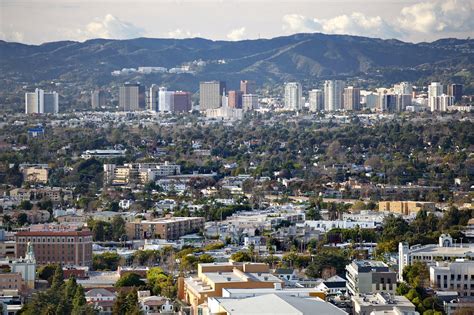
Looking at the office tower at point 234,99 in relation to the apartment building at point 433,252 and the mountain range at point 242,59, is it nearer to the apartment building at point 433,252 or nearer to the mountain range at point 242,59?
the mountain range at point 242,59

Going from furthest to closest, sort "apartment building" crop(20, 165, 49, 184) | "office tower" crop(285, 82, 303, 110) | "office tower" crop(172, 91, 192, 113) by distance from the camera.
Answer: "office tower" crop(285, 82, 303, 110) < "office tower" crop(172, 91, 192, 113) < "apartment building" crop(20, 165, 49, 184)

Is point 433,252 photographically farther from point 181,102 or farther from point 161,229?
point 181,102

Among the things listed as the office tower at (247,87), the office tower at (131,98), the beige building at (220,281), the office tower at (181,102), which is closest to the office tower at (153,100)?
the office tower at (131,98)

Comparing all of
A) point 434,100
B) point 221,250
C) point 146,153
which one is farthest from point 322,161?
point 434,100

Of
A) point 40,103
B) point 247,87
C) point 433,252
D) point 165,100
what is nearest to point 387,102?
point 165,100

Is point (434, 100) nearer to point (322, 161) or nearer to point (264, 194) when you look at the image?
point (322, 161)

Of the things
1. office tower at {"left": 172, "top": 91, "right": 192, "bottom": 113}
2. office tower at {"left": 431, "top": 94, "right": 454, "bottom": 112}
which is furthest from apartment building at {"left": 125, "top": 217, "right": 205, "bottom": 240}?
office tower at {"left": 172, "top": 91, "right": 192, "bottom": 113}

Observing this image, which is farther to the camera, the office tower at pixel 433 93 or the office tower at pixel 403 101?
the office tower at pixel 403 101

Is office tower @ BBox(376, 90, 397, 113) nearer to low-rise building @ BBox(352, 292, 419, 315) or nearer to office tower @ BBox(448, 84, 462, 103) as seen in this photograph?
office tower @ BBox(448, 84, 462, 103)
